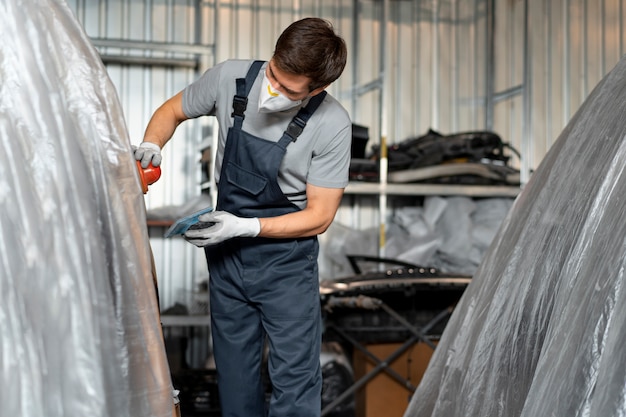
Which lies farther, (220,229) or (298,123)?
(298,123)

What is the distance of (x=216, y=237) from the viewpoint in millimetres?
1902

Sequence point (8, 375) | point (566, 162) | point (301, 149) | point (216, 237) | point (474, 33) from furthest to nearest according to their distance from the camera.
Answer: point (474, 33), point (301, 149), point (216, 237), point (566, 162), point (8, 375)

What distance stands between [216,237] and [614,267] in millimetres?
998

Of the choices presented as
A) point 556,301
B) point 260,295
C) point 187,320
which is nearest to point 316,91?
point 260,295

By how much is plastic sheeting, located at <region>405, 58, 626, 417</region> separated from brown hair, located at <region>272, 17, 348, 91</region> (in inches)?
21.9

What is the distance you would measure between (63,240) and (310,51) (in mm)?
961

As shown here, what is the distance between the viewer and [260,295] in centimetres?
205

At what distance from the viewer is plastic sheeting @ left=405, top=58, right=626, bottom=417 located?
117 centimetres

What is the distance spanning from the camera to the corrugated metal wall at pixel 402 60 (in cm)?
477

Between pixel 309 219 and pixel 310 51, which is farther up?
pixel 310 51

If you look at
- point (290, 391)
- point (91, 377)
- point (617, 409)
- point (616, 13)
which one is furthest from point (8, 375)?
point (616, 13)

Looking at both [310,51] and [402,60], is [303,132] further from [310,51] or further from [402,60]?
[402,60]

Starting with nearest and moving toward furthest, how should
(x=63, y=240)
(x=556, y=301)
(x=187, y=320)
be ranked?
(x=63, y=240) → (x=556, y=301) → (x=187, y=320)

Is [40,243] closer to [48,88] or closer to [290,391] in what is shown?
[48,88]
